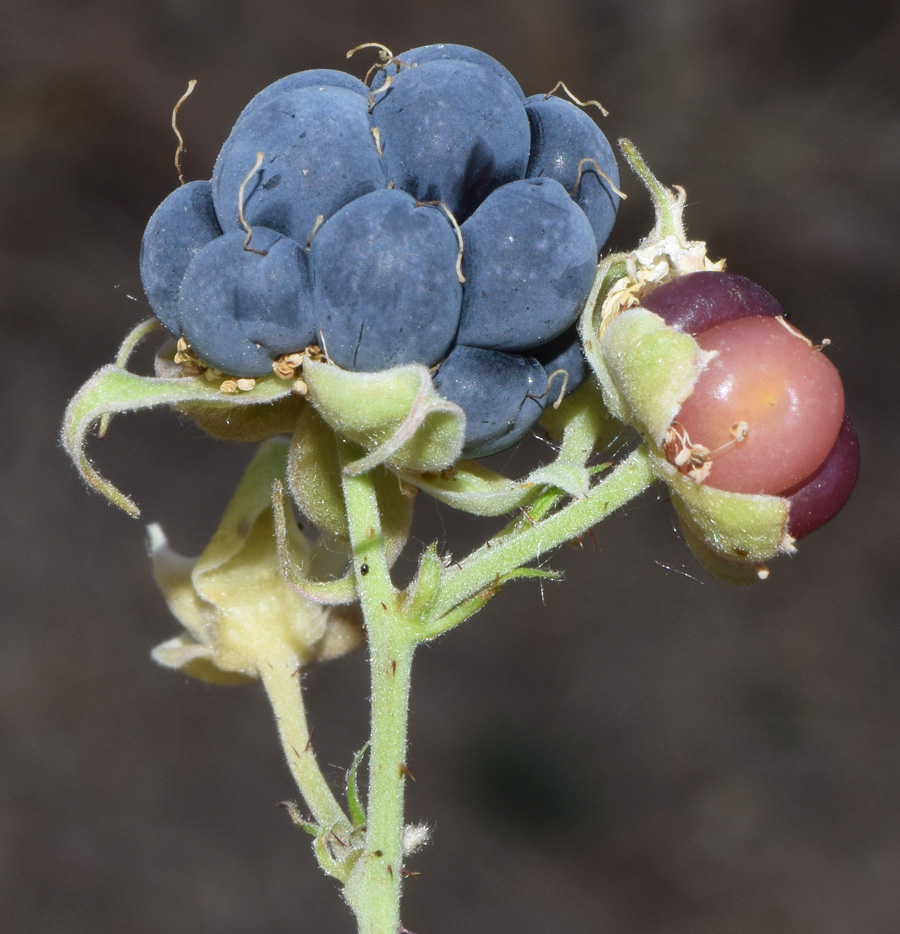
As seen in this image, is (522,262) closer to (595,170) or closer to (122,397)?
(595,170)

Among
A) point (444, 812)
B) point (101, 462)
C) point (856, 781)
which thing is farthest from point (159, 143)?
point (856, 781)

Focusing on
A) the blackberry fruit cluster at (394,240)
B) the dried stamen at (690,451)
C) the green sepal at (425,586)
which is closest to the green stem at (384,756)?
the green sepal at (425,586)

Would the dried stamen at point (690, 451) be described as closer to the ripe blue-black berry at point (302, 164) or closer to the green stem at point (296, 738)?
the ripe blue-black berry at point (302, 164)

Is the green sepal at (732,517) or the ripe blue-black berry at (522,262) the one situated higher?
A: the ripe blue-black berry at (522,262)

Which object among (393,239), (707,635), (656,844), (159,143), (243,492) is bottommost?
(656,844)

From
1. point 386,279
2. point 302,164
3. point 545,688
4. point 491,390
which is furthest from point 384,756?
point 545,688

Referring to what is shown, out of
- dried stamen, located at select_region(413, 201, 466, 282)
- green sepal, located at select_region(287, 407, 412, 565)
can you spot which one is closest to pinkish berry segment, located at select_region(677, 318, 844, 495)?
dried stamen, located at select_region(413, 201, 466, 282)

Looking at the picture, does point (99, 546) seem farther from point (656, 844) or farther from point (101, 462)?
point (656, 844)
